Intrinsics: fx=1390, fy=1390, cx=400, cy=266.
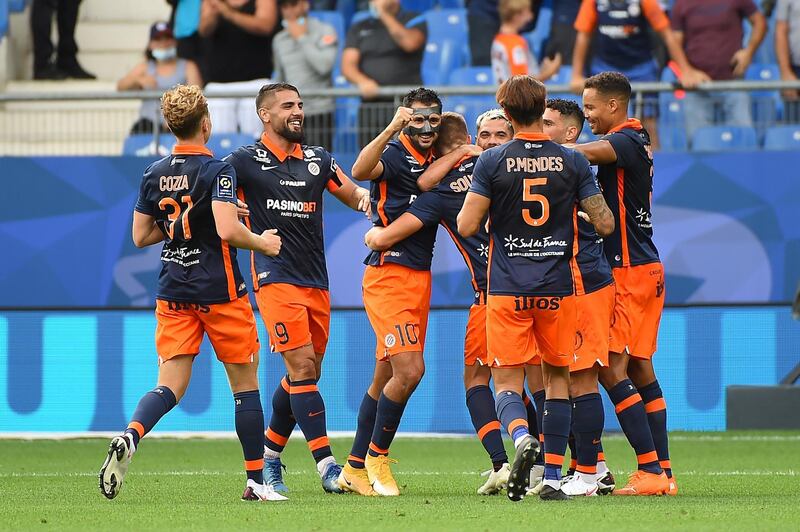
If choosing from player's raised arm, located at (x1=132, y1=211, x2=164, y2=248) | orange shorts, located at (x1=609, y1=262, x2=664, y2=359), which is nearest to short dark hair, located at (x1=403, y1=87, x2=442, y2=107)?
orange shorts, located at (x1=609, y1=262, x2=664, y2=359)

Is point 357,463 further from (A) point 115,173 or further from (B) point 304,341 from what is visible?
(A) point 115,173

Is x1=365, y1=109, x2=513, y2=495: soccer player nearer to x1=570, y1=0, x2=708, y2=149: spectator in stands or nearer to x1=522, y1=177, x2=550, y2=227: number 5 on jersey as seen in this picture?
x1=522, y1=177, x2=550, y2=227: number 5 on jersey

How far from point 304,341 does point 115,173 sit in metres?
6.19

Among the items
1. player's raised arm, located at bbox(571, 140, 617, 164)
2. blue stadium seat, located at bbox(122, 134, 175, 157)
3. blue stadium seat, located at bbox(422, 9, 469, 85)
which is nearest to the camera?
player's raised arm, located at bbox(571, 140, 617, 164)

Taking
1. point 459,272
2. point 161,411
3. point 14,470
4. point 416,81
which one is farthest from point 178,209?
point 416,81

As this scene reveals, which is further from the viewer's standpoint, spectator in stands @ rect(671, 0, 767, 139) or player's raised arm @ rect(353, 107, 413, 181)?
spectator in stands @ rect(671, 0, 767, 139)

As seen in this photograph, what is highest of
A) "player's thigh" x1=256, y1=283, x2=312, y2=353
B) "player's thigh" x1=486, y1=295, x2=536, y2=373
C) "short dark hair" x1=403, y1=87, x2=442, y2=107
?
"short dark hair" x1=403, y1=87, x2=442, y2=107

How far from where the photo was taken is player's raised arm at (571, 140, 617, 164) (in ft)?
25.2

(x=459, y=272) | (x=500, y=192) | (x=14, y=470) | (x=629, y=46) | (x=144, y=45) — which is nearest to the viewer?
(x=500, y=192)

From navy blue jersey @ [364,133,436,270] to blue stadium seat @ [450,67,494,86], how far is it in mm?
7048

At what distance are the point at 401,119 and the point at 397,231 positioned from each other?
68 centimetres

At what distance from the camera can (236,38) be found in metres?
15.4

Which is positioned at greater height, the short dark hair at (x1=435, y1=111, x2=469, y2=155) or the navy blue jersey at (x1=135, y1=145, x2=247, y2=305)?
the short dark hair at (x1=435, y1=111, x2=469, y2=155)

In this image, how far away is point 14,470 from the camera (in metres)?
9.89
